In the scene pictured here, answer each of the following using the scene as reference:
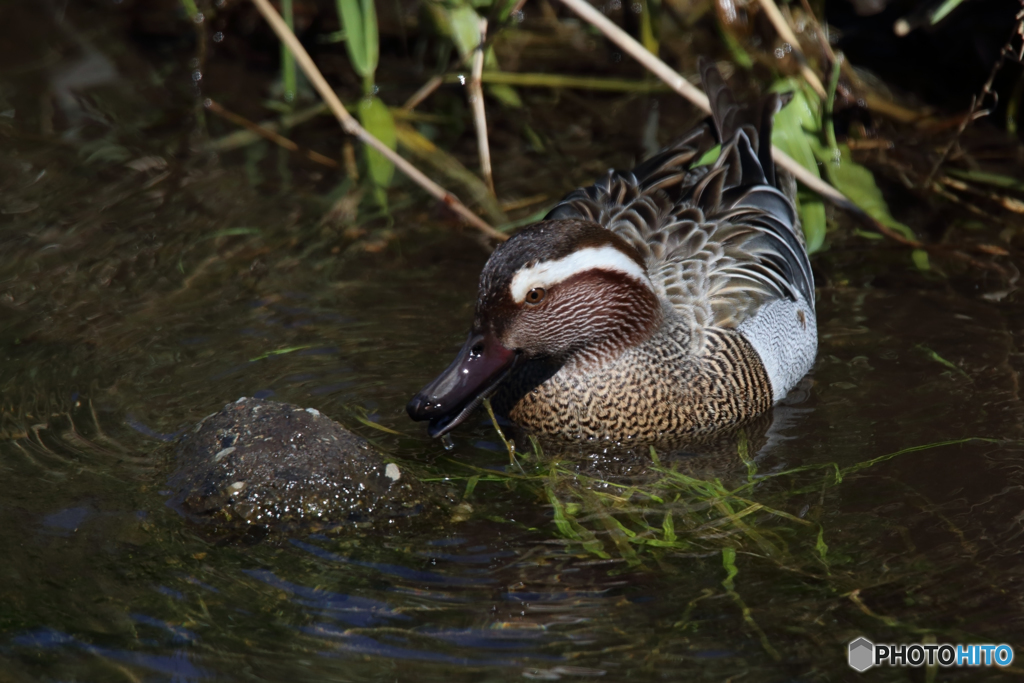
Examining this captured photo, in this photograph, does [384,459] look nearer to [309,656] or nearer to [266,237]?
[309,656]

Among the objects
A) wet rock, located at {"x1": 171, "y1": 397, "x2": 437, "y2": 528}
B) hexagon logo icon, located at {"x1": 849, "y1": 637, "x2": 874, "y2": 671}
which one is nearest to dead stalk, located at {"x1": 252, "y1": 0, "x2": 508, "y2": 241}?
wet rock, located at {"x1": 171, "y1": 397, "x2": 437, "y2": 528}

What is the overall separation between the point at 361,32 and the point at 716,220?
2799 millimetres

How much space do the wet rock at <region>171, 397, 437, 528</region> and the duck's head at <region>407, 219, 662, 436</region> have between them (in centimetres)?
34

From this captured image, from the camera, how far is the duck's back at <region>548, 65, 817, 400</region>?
5.81m

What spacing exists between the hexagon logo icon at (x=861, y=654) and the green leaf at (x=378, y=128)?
4.84 metres

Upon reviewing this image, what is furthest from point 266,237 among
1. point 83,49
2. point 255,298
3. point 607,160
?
point 83,49

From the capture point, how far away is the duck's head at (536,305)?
500 centimetres

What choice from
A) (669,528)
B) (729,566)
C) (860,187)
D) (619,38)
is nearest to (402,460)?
(669,528)

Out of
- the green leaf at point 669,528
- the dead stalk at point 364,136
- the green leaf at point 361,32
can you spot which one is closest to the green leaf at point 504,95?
the green leaf at point 361,32

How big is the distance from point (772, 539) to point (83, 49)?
736 centimetres

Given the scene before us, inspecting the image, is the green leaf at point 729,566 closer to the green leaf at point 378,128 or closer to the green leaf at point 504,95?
the green leaf at point 378,128

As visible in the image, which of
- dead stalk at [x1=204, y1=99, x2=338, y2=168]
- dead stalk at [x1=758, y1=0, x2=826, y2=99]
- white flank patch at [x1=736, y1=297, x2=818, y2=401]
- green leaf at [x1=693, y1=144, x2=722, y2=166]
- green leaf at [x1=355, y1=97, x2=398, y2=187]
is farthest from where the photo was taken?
dead stalk at [x1=204, y1=99, x2=338, y2=168]

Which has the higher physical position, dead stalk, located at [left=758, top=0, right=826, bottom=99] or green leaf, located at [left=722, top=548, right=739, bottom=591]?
dead stalk, located at [left=758, top=0, right=826, bottom=99]

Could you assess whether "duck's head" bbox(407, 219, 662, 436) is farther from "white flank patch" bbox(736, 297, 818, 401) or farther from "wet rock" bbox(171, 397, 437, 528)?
"white flank patch" bbox(736, 297, 818, 401)
